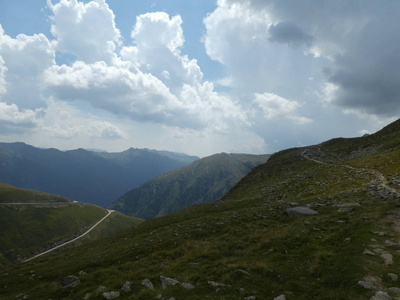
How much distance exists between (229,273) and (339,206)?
21.2 m

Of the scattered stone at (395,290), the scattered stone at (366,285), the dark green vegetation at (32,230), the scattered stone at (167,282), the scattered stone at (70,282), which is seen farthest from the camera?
the dark green vegetation at (32,230)

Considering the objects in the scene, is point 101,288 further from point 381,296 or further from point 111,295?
point 381,296

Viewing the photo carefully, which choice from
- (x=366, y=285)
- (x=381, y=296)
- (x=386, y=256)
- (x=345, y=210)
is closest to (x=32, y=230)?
(x=345, y=210)

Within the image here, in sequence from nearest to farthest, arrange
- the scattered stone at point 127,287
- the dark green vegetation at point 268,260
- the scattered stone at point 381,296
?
the scattered stone at point 381,296
the dark green vegetation at point 268,260
the scattered stone at point 127,287

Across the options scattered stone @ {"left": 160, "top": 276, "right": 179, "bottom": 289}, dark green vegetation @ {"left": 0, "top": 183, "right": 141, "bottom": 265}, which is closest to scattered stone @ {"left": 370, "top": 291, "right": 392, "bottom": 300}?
scattered stone @ {"left": 160, "top": 276, "right": 179, "bottom": 289}

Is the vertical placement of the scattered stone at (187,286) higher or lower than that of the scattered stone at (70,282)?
higher

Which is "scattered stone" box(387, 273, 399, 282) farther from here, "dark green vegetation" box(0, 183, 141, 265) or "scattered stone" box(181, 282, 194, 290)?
"dark green vegetation" box(0, 183, 141, 265)

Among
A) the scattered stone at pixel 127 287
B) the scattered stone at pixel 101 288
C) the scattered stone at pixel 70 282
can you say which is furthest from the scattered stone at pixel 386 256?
the scattered stone at pixel 70 282

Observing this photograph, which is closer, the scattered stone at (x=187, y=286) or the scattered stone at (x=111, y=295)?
the scattered stone at (x=187, y=286)

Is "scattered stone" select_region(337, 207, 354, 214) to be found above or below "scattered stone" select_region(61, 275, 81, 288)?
above

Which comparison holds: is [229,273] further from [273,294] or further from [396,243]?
[396,243]

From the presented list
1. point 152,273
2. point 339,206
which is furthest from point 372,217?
point 152,273

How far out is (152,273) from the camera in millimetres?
18328

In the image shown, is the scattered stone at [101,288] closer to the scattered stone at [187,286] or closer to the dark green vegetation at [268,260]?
the dark green vegetation at [268,260]
